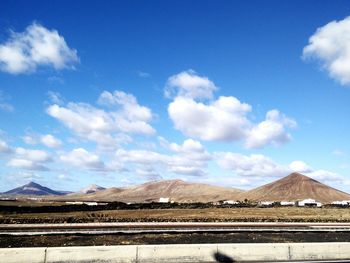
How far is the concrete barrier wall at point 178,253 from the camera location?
1520 cm

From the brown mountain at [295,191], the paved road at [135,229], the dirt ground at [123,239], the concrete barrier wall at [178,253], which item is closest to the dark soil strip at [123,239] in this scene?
the dirt ground at [123,239]

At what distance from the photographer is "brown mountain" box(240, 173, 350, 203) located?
153250 mm

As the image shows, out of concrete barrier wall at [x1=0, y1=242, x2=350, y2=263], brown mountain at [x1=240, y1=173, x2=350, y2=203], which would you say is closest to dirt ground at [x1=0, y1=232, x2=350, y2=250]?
concrete barrier wall at [x1=0, y1=242, x2=350, y2=263]

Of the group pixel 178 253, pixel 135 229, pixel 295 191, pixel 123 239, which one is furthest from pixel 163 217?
pixel 295 191

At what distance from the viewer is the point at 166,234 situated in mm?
27859

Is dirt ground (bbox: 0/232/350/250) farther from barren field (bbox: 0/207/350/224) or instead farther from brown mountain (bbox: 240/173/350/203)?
brown mountain (bbox: 240/173/350/203)

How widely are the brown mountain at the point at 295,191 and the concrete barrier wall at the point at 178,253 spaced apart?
137m

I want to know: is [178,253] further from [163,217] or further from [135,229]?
[163,217]

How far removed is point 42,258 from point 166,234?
44.9 feet

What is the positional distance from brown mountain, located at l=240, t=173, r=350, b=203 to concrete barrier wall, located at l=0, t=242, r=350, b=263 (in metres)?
137

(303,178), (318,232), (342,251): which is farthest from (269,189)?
(342,251)

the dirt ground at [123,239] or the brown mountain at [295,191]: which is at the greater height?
the brown mountain at [295,191]

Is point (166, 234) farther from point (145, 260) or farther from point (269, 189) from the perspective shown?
point (269, 189)

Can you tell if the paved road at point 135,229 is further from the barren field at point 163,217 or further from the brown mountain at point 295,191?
the brown mountain at point 295,191
